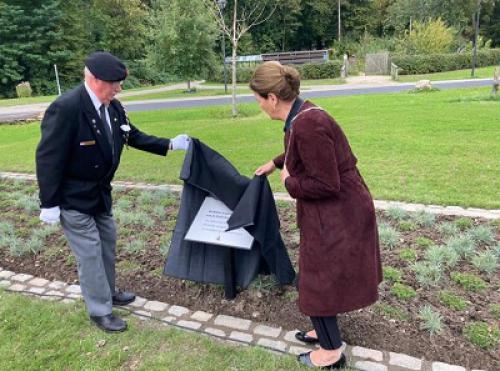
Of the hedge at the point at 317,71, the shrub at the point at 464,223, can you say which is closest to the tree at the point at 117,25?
the hedge at the point at 317,71

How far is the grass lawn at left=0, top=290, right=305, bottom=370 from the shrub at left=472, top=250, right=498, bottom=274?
1.99 m

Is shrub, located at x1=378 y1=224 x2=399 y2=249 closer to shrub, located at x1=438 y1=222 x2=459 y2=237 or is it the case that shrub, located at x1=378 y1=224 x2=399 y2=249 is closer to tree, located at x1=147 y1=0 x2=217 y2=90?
shrub, located at x1=438 y1=222 x2=459 y2=237

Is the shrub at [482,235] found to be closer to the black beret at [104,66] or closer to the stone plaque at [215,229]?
the stone plaque at [215,229]

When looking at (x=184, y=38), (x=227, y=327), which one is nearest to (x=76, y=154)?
(x=227, y=327)

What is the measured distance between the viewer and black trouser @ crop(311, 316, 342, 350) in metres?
2.82

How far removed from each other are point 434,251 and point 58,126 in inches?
130

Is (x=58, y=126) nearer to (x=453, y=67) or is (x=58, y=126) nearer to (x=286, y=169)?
(x=286, y=169)

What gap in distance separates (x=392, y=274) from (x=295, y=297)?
2.91 ft

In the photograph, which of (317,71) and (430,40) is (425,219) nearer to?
(317,71)

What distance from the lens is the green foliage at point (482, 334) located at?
3096mm

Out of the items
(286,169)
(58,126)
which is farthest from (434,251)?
(58,126)

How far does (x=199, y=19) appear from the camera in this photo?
22906 millimetres

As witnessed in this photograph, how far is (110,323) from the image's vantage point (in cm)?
353

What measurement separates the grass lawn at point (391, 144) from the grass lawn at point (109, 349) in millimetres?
3498
